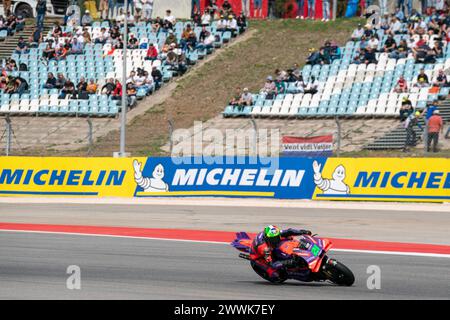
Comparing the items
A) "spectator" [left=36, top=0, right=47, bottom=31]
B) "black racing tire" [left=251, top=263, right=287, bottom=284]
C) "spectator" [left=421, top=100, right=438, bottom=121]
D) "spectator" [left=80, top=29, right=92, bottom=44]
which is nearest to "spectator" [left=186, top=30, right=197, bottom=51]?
"spectator" [left=80, top=29, right=92, bottom=44]

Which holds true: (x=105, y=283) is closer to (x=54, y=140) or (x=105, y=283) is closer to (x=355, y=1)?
(x=54, y=140)

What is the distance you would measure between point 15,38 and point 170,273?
33.0 meters

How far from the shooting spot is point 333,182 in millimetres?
26000

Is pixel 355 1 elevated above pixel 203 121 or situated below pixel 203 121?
above

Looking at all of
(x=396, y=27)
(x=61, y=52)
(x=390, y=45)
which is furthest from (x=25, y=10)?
(x=390, y=45)

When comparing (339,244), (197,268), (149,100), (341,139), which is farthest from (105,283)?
(149,100)

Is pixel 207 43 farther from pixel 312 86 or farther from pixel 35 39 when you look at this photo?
pixel 312 86

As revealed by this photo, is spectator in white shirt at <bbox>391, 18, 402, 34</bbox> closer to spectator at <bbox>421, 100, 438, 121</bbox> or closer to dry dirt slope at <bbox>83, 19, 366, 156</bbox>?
dry dirt slope at <bbox>83, 19, 366, 156</bbox>

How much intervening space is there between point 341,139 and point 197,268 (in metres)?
16.5

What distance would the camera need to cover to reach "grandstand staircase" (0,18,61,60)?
44.1 metres

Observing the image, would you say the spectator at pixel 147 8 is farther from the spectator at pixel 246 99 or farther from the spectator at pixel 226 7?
the spectator at pixel 246 99

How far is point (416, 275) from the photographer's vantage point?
1357cm
